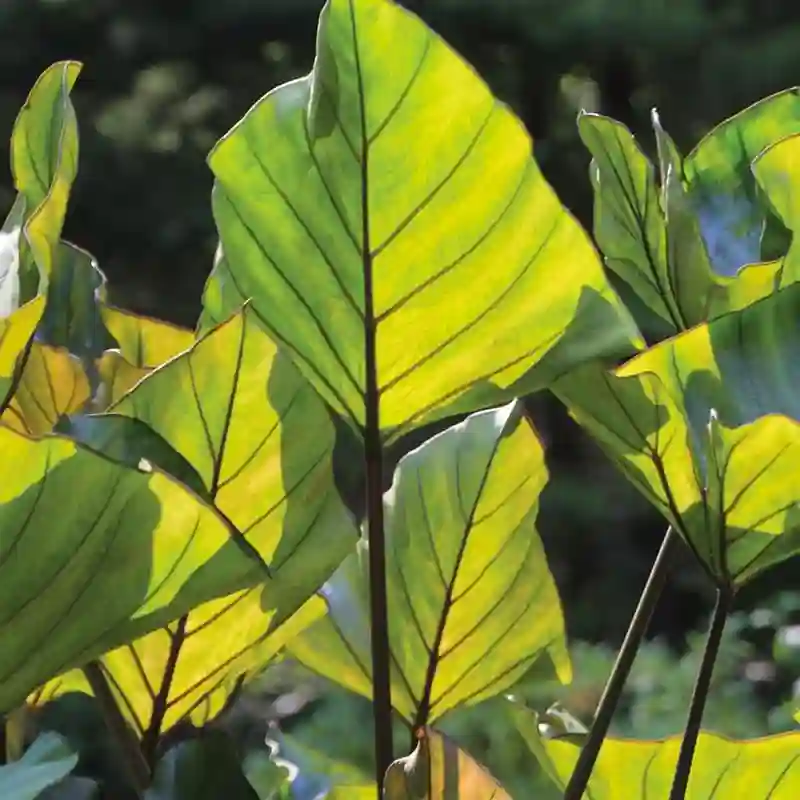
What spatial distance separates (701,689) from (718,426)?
0.08 metres

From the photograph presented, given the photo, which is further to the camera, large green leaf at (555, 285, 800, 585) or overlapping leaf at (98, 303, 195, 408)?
overlapping leaf at (98, 303, 195, 408)

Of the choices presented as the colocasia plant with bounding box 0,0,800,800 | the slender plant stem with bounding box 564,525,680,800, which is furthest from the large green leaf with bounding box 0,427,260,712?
the slender plant stem with bounding box 564,525,680,800

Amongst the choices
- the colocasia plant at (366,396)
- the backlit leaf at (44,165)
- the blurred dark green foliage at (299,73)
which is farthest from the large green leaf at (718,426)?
the blurred dark green foliage at (299,73)

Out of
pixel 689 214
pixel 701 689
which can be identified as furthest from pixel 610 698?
pixel 689 214

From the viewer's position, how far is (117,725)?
32 cm

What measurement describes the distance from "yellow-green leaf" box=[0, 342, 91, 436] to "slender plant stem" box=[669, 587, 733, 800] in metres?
0.18

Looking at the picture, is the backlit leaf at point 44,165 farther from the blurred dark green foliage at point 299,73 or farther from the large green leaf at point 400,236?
the blurred dark green foliage at point 299,73

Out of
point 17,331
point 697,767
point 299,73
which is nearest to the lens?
point 17,331

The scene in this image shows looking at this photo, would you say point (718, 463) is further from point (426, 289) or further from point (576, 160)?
point (576, 160)

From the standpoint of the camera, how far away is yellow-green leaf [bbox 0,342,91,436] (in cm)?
33

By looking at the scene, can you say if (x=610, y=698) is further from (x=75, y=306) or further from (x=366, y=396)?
(x=75, y=306)

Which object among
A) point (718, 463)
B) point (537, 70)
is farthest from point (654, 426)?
point (537, 70)

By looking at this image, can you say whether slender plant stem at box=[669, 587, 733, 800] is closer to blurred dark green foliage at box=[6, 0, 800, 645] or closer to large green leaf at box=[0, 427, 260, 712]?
large green leaf at box=[0, 427, 260, 712]

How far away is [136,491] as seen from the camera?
0.24 m
